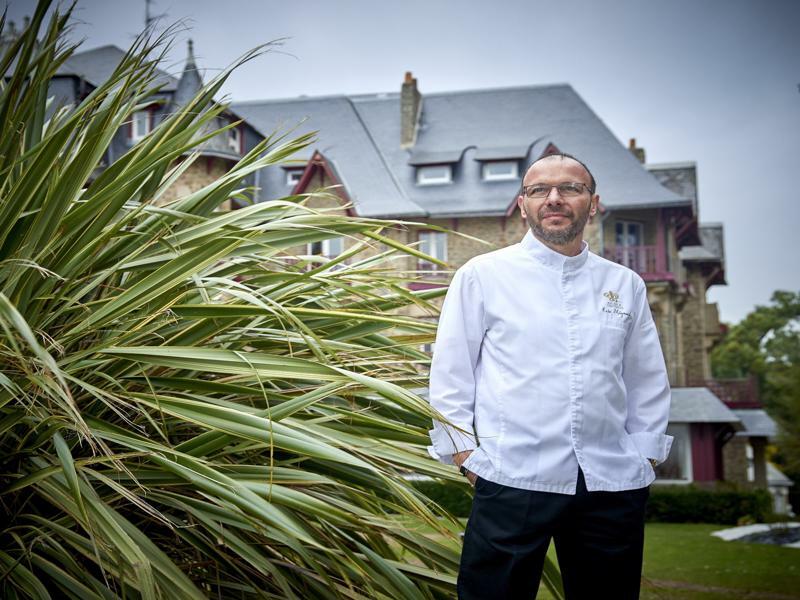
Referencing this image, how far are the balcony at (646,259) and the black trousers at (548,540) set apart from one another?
19.1m

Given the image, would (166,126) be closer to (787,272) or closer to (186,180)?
(186,180)

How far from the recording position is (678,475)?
21453mm

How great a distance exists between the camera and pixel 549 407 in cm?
237

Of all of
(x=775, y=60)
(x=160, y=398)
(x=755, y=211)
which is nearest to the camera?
(x=160, y=398)

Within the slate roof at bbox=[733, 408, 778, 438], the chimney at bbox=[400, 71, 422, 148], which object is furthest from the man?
the slate roof at bbox=[733, 408, 778, 438]

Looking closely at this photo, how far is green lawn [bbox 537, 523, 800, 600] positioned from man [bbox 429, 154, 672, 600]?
2.22 metres

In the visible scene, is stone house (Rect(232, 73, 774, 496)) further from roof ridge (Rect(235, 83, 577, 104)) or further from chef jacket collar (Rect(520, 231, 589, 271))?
chef jacket collar (Rect(520, 231, 589, 271))

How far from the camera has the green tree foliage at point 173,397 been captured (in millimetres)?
2221

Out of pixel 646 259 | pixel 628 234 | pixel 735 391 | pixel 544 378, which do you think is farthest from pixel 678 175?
pixel 544 378

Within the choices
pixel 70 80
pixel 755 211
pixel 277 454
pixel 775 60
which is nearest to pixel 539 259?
pixel 277 454

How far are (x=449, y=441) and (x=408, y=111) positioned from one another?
21.7m

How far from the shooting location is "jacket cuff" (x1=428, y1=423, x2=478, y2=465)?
2.35m

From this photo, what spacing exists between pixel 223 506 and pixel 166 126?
56.6 inches

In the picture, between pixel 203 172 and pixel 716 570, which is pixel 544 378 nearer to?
pixel 716 570
